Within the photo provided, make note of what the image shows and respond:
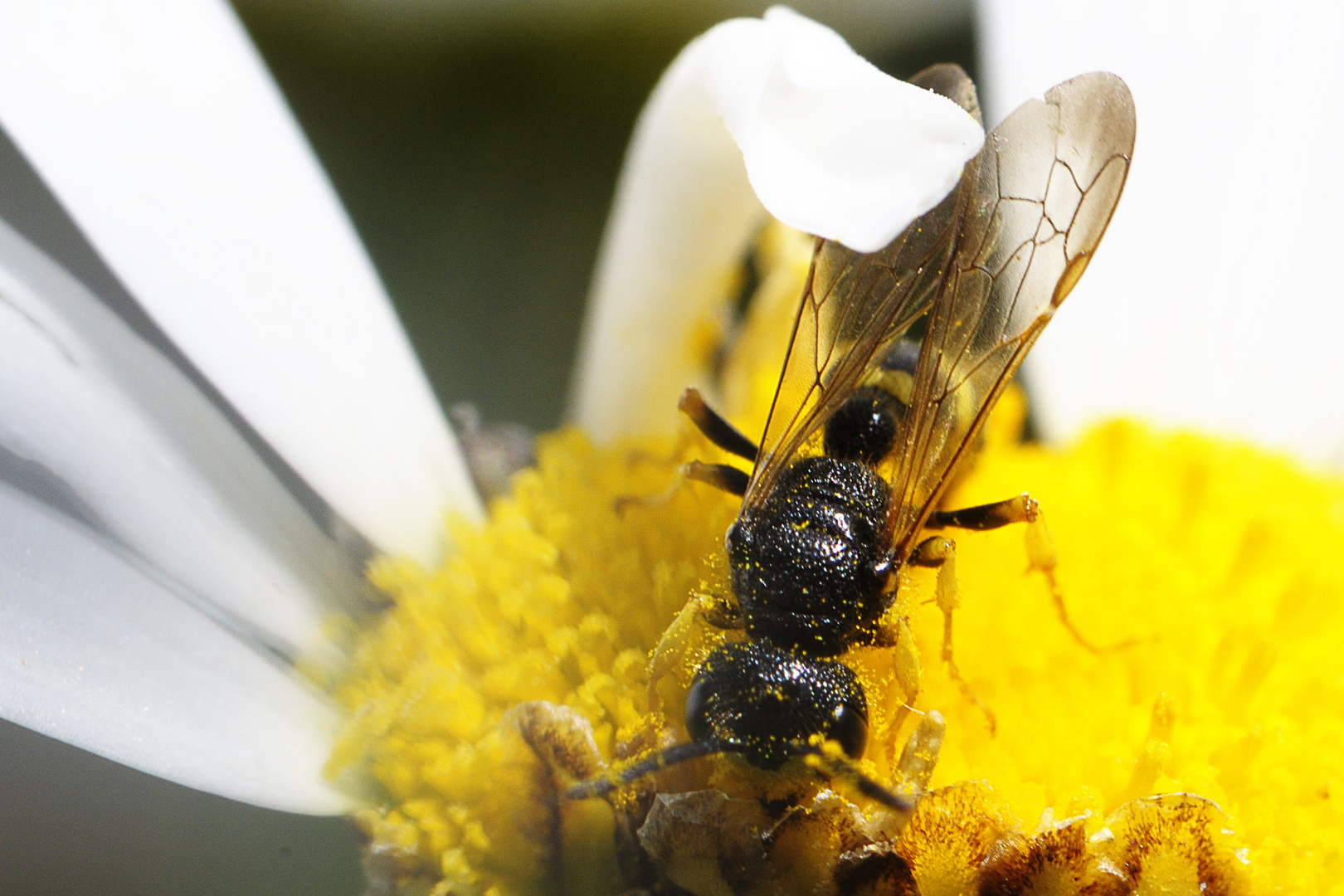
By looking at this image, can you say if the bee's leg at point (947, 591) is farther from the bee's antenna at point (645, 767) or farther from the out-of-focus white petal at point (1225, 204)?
the out-of-focus white petal at point (1225, 204)

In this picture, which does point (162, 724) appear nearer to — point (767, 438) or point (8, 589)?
point (8, 589)

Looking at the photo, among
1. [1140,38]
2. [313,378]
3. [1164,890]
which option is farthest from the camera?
[1140,38]

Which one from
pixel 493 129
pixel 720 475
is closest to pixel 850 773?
pixel 720 475

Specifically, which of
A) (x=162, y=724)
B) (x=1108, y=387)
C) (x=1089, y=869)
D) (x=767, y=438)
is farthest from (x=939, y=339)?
(x=1108, y=387)

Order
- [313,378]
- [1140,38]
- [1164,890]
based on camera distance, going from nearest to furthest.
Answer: [1164,890] < [313,378] < [1140,38]

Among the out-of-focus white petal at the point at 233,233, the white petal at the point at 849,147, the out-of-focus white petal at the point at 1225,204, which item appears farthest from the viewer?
the out-of-focus white petal at the point at 1225,204

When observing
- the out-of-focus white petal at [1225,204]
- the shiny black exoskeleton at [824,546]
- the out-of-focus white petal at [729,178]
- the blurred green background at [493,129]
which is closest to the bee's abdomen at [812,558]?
the shiny black exoskeleton at [824,546]

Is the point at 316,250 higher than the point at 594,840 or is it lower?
higher
